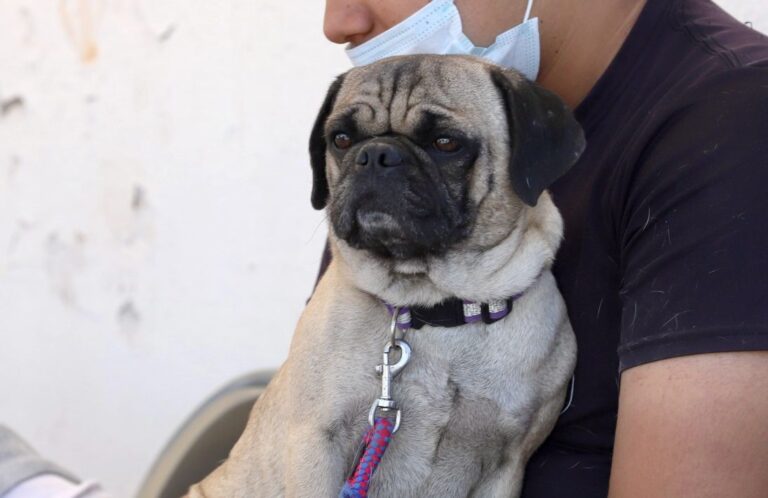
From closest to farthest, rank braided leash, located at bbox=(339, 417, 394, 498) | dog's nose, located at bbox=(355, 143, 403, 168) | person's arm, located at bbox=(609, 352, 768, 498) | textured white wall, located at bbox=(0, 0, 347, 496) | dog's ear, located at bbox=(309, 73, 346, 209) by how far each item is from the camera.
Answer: person's arm, located at bbox=(609, 352, 768, 498) → braided leash, located at bbox=(339, 417, 394, 498) → dog's nose, located at bbox=(355, 143, 403, 168) → dog's ear, located at bbox=(309, 73, 346, 209) → textured white wall, located at bbox=(0, 0, 347, 496)

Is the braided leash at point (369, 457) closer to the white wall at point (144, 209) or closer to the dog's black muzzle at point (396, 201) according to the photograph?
the dog's black muzzle at point (396, 201)

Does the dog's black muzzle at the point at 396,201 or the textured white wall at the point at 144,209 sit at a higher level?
the dog's black muzzle at the point at 396,201

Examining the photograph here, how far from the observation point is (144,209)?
283 cm

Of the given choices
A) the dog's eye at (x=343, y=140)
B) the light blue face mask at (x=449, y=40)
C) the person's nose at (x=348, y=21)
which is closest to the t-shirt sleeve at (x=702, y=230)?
the light blue face mask at (x=449, y=40)

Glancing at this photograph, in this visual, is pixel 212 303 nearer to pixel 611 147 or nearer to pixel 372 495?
pixel 372 495

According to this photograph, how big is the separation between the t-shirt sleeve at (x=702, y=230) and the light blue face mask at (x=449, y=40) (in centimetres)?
36

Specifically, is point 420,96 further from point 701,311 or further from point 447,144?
point 701,311

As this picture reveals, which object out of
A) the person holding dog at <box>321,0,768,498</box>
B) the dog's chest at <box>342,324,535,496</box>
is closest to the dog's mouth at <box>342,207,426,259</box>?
the dog's chest at <box>342,324,535,496</box>

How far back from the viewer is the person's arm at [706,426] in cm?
110

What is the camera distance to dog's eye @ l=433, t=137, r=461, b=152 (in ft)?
4.75

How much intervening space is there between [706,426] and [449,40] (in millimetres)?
766

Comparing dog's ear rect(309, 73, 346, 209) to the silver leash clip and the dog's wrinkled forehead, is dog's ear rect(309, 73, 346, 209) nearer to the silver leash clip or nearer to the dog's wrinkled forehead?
the dog's wrinkled forehead

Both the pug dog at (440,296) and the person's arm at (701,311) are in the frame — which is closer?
the person's arm at (701,311)

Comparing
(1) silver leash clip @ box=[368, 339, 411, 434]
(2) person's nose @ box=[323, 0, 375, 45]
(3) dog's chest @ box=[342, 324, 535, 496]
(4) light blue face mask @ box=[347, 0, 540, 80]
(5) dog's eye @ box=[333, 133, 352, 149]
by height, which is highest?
(2) person's nose @ box=[323, 0, 375, 45]
